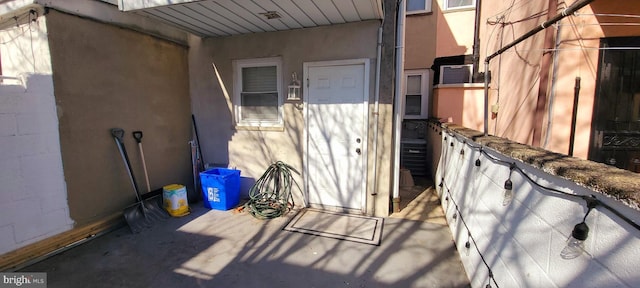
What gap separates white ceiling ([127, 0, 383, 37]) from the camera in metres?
2.91

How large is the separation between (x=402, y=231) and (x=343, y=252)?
0.89 m

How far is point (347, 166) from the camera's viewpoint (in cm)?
378

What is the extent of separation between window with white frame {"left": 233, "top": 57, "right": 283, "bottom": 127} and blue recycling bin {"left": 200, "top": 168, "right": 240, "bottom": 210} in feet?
2.89

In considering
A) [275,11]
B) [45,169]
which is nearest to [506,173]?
[275,11]

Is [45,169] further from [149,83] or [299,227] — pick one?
[299,227]

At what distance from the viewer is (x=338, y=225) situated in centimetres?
347

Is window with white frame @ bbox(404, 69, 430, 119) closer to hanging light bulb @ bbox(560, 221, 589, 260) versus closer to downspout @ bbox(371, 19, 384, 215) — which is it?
downspout @ bbox(371, 19, 384, 215)

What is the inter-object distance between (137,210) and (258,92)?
2289 millimetres

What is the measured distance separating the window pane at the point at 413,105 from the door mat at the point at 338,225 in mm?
4153

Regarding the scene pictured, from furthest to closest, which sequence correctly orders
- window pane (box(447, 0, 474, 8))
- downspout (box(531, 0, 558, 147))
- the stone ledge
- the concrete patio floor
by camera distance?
1. window pane (box(447, 0, 474, 8))
2. downspout (box(531, 0, 558, 147))
3. the concrete patio floor
4. the stone ledge

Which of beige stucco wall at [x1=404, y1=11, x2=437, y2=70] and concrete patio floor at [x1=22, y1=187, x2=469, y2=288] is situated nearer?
concrete patio floor at [x1=22, y1=187, x2=469, y2=288]

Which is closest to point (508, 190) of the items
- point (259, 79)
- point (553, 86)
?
point (553, 86)

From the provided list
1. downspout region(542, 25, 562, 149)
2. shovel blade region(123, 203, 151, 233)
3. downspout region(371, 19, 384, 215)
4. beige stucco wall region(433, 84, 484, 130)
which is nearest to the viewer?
downspout region(542, 25, 562, 149)

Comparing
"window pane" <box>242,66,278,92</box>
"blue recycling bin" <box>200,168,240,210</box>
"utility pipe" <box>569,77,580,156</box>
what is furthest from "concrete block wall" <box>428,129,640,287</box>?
"blue recycling bin" <box>200,168,240,210</box>
